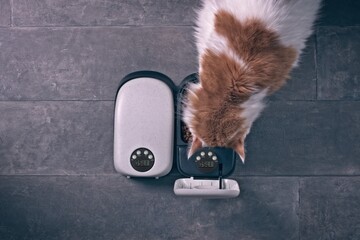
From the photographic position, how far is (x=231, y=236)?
5.61 ft

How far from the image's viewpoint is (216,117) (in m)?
1.28

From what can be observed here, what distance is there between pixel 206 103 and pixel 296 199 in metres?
0.63

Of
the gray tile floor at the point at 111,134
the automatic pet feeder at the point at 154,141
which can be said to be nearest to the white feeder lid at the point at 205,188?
the automatic pet feeder at the point at 154,141

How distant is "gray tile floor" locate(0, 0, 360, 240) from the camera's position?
1.68 m

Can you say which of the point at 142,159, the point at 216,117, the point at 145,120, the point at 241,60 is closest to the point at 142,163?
the point at 142,159

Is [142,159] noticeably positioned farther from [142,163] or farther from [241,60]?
[241,60]

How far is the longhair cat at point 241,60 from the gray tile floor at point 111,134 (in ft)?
1.17

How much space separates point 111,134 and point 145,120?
209 mm

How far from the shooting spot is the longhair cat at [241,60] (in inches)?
48.8

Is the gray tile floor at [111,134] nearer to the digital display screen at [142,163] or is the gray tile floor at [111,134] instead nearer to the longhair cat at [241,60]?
the digital display screen at [142,163]

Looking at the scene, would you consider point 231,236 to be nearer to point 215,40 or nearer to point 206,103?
point 206,103

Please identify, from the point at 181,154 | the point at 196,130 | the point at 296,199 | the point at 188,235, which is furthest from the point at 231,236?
the point at 196,130

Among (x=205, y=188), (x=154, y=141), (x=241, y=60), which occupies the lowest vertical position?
(x=205, y=188)

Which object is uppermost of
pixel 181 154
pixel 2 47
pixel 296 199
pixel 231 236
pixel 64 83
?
pixel 2 47
